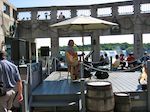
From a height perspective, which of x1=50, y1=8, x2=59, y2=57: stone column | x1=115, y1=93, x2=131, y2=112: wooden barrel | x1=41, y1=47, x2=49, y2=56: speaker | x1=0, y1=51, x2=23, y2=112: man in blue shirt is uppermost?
x1=50, y1=8, x2=59, y2=57: stone column

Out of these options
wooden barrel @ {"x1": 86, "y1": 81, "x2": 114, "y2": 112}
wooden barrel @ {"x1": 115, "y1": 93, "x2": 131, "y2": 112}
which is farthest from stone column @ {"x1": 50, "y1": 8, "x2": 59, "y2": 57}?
wooden barrel @ {"x1": 86, "y1": 81, "x2": 114, "y2": 112}

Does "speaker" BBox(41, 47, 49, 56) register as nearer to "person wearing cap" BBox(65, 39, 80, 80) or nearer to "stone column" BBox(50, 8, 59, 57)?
"person wearing cap" BBox(65, 39, 80, 80)

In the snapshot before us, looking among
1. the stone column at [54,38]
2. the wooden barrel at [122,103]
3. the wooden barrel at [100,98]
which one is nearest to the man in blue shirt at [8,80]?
the wooden barrel at [100,98]

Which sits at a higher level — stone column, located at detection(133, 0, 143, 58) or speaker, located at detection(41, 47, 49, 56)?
stone column, located at detection(133, 0, 143, 58)

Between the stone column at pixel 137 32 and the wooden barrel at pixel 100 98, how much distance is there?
16.5m

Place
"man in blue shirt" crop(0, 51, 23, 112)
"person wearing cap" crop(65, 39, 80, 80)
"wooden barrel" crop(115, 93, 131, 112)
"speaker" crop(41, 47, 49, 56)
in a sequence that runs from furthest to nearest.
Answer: "speaker" crop(41, 47, 49, 56)
"person wearing cap" crop(65, 39, 80, 80)
"wooden barrel" crop(115, 93, 131, 112)
"man in blue shirt" crop(0, 51, 23, 112)

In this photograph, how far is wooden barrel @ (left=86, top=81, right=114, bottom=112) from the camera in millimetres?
6449

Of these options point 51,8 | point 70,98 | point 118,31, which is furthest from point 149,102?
point 51,8

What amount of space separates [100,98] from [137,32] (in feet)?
56.5

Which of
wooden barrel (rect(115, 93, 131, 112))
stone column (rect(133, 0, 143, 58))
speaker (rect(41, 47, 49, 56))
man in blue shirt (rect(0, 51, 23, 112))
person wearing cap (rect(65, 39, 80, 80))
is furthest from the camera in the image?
stone column (rect(133, 0, 143, 58))

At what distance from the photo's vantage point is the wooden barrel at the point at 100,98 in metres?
6.45

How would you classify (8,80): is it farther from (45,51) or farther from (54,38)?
(54,38)

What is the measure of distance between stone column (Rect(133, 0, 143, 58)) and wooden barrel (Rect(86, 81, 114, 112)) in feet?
54.2

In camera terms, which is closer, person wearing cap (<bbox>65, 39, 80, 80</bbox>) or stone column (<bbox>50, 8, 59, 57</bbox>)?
person wearing cap (<bbox>65, 39, 80, 80</bbox>)
